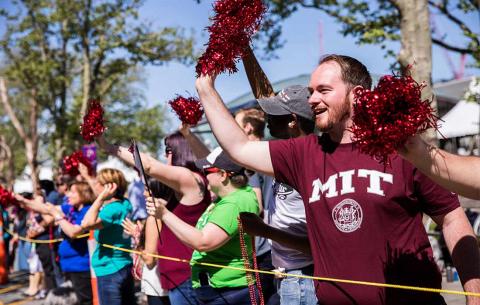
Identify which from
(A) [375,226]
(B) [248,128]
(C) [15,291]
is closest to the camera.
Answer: (A) [375,226]

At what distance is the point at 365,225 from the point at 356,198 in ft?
0.36

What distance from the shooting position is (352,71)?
8.36 ft

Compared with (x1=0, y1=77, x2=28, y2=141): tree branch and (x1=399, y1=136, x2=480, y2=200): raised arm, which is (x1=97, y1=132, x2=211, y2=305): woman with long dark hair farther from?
(x1=0, y1=77, x2=28, y2=141): tree branch

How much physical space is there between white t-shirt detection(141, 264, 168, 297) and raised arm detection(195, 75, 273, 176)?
266 centimetres

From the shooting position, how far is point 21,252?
14984 mm

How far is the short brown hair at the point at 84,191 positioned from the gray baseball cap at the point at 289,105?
136 inches

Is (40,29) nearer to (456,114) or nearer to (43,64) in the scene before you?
(43,64)

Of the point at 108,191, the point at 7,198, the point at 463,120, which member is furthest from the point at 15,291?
the point at 463,120

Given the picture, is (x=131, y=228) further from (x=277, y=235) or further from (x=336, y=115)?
(x=336, y=115)

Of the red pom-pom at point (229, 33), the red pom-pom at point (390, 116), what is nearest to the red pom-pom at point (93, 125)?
the red pom-pom at point (229, 33)

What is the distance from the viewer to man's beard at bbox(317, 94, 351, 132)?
248 centimetres

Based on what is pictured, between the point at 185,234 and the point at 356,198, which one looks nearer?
the point at 356,198

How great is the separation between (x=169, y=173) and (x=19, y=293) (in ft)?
28.8

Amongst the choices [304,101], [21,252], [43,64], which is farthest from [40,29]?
[304,101]
